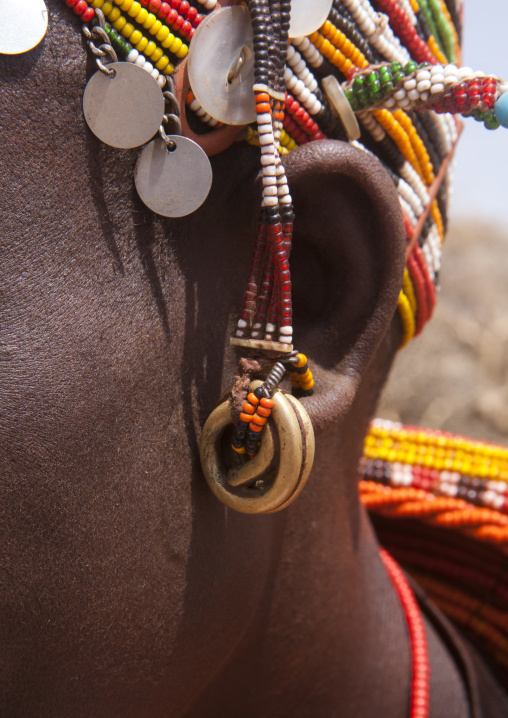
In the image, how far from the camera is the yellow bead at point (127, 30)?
836 millimetres

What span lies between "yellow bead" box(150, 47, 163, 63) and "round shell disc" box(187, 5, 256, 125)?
0.12 feet

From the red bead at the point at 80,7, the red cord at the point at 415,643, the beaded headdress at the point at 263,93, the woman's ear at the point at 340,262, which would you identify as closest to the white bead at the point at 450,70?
the beaded headdress at the point at 263,93

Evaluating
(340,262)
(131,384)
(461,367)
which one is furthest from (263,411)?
(461,367)

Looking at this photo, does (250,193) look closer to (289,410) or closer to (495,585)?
(289,410)

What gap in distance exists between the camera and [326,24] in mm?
1007

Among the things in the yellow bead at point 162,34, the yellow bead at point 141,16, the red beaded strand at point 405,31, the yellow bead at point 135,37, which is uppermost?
the red beaded strand at point 405,31

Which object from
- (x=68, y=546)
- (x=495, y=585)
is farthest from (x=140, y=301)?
(x=495, y=585)

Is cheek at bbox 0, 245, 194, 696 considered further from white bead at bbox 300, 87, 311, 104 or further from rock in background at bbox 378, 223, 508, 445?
rock in background at bbox 378, 223, 508, 445

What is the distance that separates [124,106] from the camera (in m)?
0.84

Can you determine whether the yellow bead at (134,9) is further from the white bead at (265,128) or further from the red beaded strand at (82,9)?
the white bead at (265,128)

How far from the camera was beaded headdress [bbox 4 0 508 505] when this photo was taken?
0.84 meters

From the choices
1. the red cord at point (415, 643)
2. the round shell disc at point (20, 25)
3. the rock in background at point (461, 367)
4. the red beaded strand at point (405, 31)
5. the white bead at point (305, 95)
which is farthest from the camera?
the rock in background at point (461, 367)

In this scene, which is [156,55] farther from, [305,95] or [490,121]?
[490,121]

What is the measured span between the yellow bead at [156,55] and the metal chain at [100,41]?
52mm
